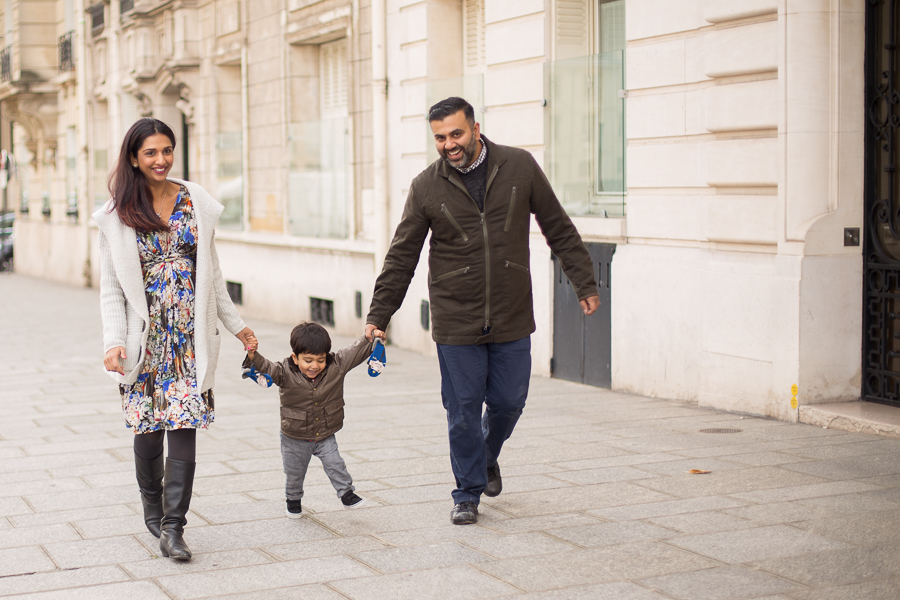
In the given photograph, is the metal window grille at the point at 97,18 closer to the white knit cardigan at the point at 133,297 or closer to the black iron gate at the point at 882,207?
the black iron gate at the point at 882,207

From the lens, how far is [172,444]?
492 centimetres

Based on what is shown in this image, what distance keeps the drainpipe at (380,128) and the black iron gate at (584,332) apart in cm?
357

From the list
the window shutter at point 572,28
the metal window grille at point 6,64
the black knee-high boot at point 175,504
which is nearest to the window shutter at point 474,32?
the window shutter at point 572,28

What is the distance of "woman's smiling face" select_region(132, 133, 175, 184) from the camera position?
485cm

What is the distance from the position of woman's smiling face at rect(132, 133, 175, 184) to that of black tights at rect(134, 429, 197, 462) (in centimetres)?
109

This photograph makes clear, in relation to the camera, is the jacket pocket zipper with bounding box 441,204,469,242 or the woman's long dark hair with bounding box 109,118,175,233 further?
the jacket pocket zipper with bounding box 441,204,469,242

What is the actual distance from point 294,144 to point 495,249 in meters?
11.3

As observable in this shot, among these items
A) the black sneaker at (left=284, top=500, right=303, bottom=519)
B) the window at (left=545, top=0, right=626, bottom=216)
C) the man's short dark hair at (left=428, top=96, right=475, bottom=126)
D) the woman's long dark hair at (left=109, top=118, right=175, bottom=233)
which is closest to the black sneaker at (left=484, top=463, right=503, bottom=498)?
the black sneaker at (left=284, top=500, right=303, bottom=519)

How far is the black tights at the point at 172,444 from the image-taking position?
4.91m

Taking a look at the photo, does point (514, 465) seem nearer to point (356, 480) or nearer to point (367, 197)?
point (356, 480)

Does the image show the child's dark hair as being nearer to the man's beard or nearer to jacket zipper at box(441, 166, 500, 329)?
jacket zipper at box(441, 166, 500, 329)

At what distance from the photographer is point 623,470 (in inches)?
251

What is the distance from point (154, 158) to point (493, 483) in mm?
2260

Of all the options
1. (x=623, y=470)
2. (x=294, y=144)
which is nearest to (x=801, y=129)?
(x=623, y=470)
